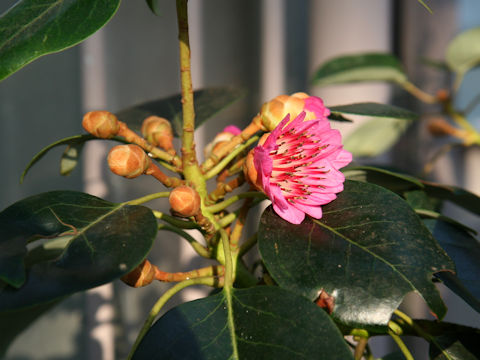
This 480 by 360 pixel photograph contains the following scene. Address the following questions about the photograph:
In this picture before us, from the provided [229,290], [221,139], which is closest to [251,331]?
[229,290]

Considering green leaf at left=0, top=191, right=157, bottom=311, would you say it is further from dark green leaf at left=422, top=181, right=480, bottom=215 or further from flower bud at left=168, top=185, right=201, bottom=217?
dark green leaf at left=422, top=181, right=480, bottom=215

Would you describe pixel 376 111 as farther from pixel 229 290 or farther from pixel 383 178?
pixel 229 290

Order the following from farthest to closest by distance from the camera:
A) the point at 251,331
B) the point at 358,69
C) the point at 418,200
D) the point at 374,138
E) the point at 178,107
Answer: the point at 374,138 → the point at 358,69 → the point at 178,107 → the point at 418,200 → the point at 251,331

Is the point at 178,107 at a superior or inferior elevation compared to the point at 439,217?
superior

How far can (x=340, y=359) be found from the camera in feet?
1.07

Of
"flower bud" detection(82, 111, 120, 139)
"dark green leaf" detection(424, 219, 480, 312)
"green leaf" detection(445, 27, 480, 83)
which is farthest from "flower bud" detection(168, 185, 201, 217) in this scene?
"green leaf" detection(445, 27, 480, 83)

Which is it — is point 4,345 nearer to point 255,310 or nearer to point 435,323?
point 255,310

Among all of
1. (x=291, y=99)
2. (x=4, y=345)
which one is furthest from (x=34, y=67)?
(x=291, y=99)

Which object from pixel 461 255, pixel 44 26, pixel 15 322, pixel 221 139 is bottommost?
pixel 15 322

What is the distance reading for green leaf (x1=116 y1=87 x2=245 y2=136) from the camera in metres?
0.65

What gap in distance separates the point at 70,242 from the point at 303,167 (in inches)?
9.5

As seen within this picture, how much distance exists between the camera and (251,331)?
0.36 meters

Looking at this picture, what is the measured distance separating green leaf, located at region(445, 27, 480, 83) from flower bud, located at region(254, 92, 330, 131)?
2.82ft

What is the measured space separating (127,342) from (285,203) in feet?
3.15
